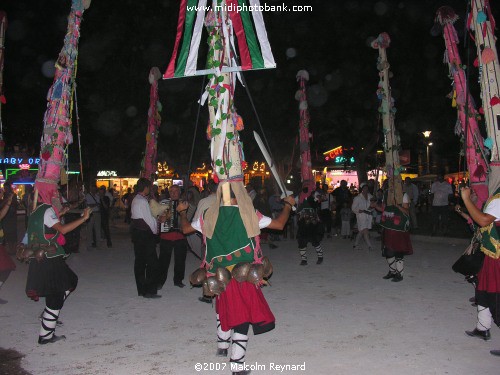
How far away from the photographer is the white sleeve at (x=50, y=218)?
241 inches

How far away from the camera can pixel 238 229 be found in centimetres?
499

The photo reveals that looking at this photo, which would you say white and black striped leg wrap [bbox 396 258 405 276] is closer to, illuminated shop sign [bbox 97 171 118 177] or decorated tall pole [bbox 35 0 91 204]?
decorated tall pole [bbox 35 0 91 204]

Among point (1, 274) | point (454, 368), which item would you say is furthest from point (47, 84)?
point (454, 368)

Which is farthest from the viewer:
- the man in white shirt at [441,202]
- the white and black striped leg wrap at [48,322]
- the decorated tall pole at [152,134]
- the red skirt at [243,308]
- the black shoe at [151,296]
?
the man in white shirt at [441,202]

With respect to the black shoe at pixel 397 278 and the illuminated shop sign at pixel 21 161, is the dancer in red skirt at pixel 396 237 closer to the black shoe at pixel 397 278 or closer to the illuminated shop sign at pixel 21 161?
the black shoe at pixel 397 278

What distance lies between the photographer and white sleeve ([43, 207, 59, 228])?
20.1 feet

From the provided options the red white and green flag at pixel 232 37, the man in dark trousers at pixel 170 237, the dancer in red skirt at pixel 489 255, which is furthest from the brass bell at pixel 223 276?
the man in dark trousers at pixel 170 237

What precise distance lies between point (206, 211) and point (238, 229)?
443 mm

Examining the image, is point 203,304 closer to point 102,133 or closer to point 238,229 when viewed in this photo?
point 238,229

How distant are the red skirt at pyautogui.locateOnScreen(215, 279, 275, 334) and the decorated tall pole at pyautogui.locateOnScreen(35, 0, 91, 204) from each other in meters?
2.90

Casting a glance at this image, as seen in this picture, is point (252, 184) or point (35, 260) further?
point (252, 184)

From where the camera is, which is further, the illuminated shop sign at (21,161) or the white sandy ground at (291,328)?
the illuminated shop sign at (21,161)

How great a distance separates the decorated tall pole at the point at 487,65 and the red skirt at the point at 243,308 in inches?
143

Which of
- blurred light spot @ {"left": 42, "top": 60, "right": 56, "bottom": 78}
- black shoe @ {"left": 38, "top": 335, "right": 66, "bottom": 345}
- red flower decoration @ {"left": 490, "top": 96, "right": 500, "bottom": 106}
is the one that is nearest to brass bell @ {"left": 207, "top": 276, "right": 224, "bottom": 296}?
black shoe @ {"left": 38, "top": 335, "right": 66, "bottom": 345}
